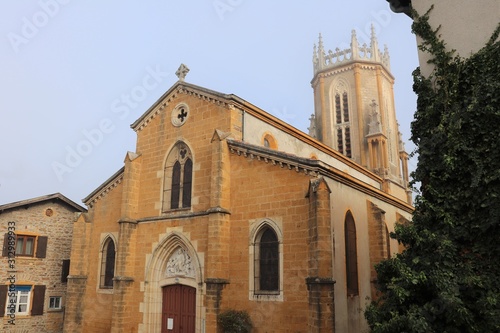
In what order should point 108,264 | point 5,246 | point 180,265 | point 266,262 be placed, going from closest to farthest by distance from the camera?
1. point 266,262
2. point 180,265
3. point 108,264
4. point 5,246

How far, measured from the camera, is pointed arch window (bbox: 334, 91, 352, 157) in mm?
37000

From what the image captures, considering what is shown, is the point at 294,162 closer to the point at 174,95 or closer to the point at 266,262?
the point at 266,262

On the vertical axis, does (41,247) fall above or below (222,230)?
below

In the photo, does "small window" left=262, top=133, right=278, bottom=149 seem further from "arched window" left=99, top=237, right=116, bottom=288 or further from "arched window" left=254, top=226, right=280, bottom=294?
"arched window" left=99, top=237, right=116, bottom=288

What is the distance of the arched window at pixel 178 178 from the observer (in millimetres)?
17094

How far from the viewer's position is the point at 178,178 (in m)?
17.5

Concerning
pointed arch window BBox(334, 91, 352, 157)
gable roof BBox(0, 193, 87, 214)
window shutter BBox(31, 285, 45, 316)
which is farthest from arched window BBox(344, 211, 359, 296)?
pointed arch window BBox(334, 91, 352, 157)

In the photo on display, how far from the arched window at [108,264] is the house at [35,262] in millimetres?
4548

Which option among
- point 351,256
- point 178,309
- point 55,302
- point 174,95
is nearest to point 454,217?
point 351,256

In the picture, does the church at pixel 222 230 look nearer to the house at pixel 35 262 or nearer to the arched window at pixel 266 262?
the arched window at pixel 266 262

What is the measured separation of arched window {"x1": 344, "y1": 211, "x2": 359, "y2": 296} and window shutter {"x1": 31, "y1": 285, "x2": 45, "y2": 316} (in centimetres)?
1561

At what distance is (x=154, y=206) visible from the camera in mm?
17750

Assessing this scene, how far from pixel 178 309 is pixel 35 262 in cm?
962

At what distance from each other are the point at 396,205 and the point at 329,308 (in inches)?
375
